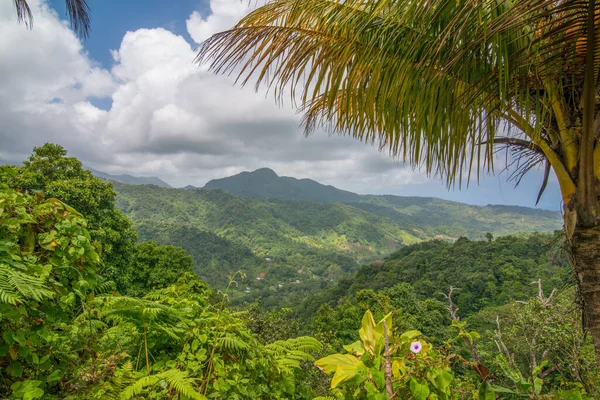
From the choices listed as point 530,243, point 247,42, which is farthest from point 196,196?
point 247,42

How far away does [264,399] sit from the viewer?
1.48 meters

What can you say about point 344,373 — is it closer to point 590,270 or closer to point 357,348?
point 357,348

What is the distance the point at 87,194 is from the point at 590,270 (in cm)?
1346

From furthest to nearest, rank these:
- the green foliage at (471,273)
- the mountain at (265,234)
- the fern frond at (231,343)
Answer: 1. the mountain at (265,234)
2. the green foliage at (471,273)
3. the fern frond at (231,343)

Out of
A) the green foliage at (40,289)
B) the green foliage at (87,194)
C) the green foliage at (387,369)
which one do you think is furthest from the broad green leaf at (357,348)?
the green foliage at (87,194)

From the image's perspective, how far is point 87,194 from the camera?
11.4 m

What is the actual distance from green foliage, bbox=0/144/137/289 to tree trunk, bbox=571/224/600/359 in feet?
38.1

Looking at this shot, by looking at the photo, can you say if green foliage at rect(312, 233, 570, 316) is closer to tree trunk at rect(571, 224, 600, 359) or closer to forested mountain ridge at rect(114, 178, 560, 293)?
tree trunk at rect(571, 224, 600, 359)

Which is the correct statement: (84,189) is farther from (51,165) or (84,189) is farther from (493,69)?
(493,69)

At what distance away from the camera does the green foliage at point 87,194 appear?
1079cm

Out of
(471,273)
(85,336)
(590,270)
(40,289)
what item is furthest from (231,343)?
(471,273)

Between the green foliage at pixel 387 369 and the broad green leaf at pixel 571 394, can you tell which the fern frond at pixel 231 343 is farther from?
the broad green leaf at pixel 571 394

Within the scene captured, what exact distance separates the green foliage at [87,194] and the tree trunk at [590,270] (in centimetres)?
1162

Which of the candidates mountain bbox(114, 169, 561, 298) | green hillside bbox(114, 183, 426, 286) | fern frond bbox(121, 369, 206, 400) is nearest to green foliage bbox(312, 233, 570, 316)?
mountain bbox(114, 169, 561, 298)
